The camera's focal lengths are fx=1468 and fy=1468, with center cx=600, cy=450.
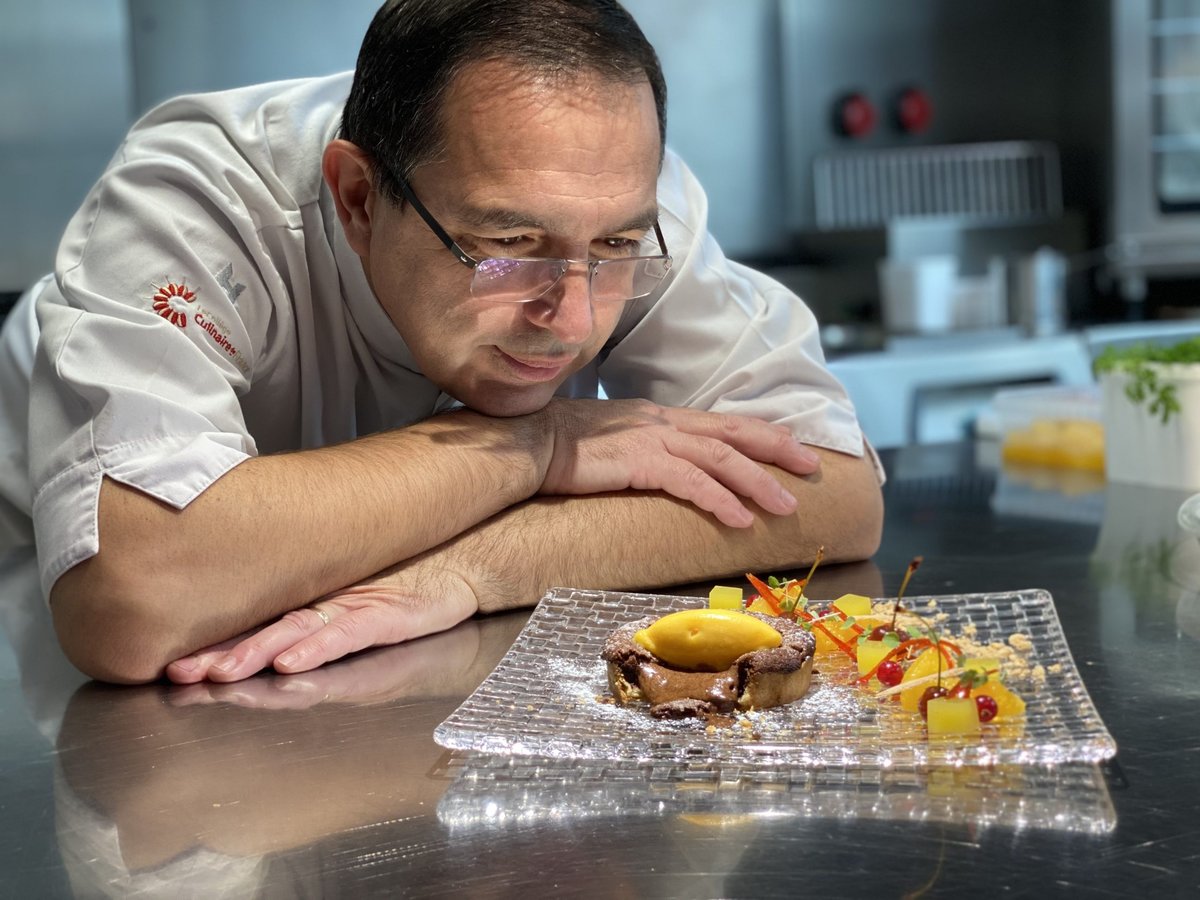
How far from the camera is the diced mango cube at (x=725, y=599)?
4.17ft

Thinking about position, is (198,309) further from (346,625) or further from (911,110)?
(911,110)

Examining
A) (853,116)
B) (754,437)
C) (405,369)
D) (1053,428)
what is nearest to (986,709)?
(754,437)

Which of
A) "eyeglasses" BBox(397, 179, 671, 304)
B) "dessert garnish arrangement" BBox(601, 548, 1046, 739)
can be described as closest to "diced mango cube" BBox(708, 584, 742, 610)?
"dessert garnish arrangement" BBox(601, 548, 1046, 739)

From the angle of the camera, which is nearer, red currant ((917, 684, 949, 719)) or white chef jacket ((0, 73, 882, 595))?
red currant ((917, 684, 949, 719))

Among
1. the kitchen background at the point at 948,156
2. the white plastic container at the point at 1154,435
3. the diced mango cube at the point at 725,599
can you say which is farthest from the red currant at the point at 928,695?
the kitchen background at the point at 948,156

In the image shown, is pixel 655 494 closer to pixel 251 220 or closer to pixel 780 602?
pixel 780 602

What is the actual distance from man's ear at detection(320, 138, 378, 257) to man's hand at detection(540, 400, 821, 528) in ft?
0.93

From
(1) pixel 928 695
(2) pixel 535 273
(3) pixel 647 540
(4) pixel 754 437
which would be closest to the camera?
(1) pixel 928 695

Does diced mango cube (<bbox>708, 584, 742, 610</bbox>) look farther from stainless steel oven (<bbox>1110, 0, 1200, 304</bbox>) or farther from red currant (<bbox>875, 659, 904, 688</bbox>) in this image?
stainless steel oven (<bbox>1110, 0, 1200, 304</bbox>)

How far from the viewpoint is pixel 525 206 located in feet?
4.60

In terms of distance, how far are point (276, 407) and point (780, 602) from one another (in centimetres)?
75

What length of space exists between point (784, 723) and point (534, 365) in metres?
0.56

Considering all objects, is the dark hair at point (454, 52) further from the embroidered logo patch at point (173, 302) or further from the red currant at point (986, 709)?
the red currant at point (986, 709)

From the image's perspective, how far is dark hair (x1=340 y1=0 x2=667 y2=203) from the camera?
1432 mm
